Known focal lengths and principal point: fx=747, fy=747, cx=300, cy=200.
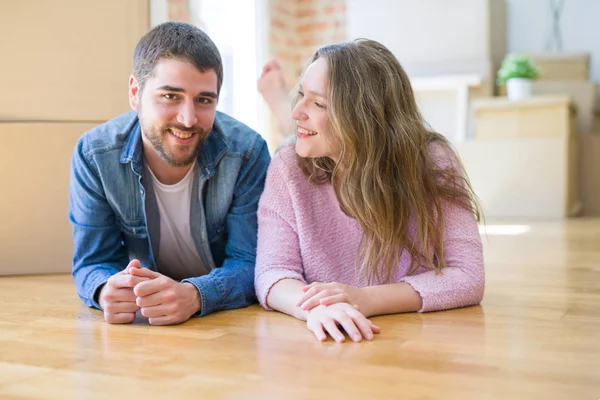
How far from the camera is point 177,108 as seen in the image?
5.16ft

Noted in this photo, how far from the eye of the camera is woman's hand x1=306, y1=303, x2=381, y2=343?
50.2 inches

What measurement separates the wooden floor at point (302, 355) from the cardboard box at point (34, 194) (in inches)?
20.4

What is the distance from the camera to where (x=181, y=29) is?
1621 mm

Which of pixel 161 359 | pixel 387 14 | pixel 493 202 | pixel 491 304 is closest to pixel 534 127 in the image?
pixel 493 202

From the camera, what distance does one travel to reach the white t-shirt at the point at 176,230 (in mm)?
1721

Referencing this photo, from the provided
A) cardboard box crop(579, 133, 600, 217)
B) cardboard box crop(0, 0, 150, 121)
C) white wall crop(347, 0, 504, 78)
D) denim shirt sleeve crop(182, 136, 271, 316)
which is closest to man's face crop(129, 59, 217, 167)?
denim shirt sleeve crop(182, 136, 271, 316)

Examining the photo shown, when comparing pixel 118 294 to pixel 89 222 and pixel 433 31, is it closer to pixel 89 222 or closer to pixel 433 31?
pixel 89 222

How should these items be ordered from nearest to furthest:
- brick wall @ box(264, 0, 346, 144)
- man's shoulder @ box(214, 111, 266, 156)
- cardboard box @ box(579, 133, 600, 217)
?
man's shoulder @ box(214, 111, 266, 156)
cardboard box @ box(579, 133, 600, 217)
brick wall @ box(264, 0, 346, 144)

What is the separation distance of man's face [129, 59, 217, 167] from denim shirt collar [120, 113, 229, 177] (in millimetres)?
41

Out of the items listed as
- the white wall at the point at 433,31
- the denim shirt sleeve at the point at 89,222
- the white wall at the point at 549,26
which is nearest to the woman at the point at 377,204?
the denim shirt sleeve at the point at 89,222

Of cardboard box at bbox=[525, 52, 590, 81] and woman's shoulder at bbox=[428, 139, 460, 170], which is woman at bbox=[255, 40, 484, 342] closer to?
woman's shoulder at bbox=[428, 139, 460, 170]

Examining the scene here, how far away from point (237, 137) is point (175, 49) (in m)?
0.28

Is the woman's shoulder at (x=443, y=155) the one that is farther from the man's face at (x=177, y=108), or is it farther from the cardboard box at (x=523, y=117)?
the cardboard box at (x=523, y=117)

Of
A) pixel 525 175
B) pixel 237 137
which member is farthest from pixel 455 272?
pixel 525 175
